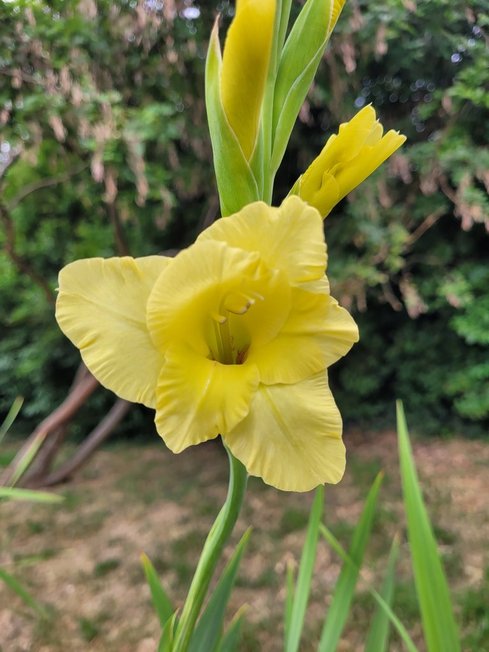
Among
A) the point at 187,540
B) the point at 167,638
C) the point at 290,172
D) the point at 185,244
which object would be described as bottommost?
the point at 187,540

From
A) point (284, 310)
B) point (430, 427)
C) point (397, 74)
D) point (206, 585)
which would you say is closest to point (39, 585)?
point (206, 585)

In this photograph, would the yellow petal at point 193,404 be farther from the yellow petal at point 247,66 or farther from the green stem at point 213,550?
the yellow petal at point 247,66

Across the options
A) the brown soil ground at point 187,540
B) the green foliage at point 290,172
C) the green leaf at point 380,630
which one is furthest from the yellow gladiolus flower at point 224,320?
the green foliage at point 290,172

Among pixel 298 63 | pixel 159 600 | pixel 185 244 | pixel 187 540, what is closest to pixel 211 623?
pixel 159 600

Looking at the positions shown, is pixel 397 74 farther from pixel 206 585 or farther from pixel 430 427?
pixel 206 585

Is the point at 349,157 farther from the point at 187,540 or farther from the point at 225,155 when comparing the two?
the point at 187,540
